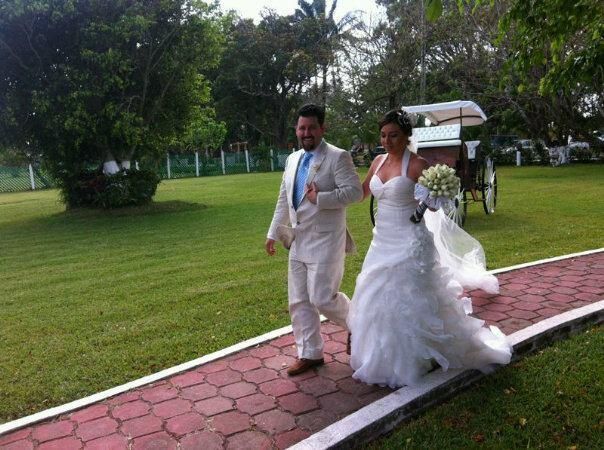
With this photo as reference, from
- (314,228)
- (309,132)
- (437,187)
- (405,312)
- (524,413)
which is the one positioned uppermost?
(309,132)

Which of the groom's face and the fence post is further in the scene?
the fence post

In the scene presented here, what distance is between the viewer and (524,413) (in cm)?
337

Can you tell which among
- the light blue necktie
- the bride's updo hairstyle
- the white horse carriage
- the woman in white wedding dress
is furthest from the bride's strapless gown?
the white horse carriage

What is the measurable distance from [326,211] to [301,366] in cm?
114

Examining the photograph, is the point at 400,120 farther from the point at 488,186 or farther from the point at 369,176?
the point at 488,186

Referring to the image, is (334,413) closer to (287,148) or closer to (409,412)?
(409,412)

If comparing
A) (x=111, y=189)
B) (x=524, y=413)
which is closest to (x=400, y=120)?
(x=524, y=413)

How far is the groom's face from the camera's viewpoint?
12.3 feet

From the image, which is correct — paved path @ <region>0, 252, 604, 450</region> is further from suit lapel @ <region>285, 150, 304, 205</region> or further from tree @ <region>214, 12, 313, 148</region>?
tree @ <region>214, 12, 313, 148</region>

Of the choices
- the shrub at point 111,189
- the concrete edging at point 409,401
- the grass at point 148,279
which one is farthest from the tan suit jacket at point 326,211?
the shrub at point 111,189

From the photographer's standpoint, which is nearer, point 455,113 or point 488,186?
point 455,113

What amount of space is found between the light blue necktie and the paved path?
126 cm

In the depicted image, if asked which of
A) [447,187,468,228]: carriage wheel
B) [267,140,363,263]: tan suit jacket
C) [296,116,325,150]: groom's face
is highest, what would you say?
[296,116,325,150]: groom's face

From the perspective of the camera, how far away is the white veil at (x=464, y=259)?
5.32m
